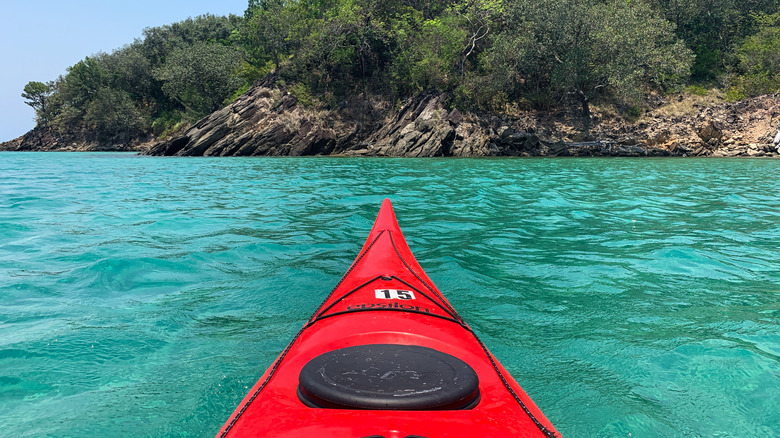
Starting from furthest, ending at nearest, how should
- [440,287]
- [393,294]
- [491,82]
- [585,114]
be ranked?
[491,82] → [585,114] → [440,287] → [393,294]

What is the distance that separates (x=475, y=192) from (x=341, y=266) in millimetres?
6943

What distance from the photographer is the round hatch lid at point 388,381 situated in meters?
1.64

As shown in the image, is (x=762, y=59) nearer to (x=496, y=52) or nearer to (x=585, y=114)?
(x=585, y=114)

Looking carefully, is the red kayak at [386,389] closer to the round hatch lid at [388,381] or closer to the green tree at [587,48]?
the round hatch lid at [388,381]

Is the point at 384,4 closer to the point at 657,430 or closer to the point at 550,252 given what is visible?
the point at 550,252

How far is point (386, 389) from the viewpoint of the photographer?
170 centimetres

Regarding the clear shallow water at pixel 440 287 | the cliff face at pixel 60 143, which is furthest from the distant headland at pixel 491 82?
the clear shallow water at pixel 440 287

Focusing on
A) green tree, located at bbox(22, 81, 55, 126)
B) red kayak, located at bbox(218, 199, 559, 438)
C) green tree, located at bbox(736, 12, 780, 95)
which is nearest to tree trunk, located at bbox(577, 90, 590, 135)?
green tree, located at bbox(736, 12, 780, 95)

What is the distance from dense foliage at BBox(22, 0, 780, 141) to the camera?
27.3 metres

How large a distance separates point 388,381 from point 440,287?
294cm

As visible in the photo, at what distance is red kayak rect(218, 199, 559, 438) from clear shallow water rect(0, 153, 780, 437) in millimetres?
807

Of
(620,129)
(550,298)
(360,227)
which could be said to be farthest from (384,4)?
(550,298)

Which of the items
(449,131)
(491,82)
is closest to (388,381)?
(449,131)

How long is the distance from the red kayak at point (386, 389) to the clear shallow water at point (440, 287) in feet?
2.65
